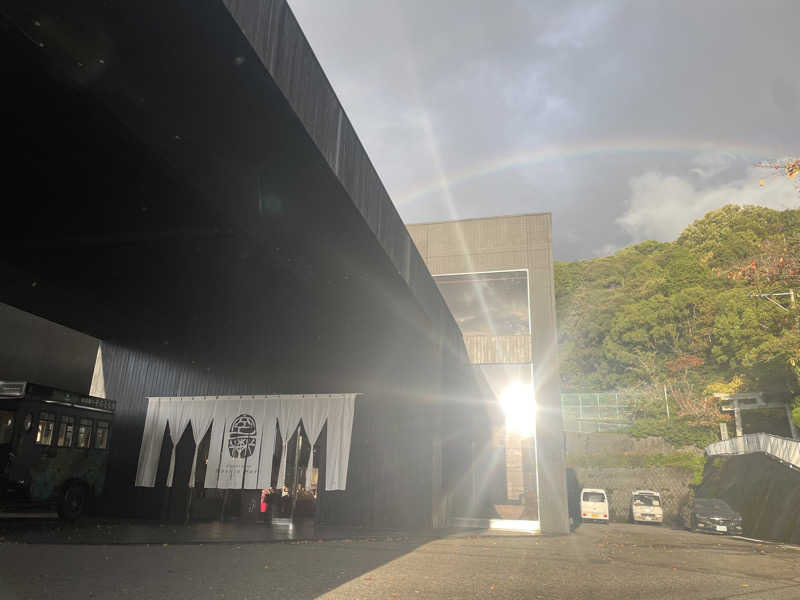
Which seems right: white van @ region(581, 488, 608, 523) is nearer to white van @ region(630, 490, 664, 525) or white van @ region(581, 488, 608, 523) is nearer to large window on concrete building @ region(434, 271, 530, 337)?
white van @ region(630, 490, 664, 525)

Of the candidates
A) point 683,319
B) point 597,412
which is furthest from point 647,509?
point 683,319

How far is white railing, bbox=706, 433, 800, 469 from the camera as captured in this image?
17531mm

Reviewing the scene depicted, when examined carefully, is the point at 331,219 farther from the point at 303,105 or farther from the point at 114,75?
the point at 114,75

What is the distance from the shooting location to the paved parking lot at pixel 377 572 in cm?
544

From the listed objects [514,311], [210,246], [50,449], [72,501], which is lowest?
[72,501]

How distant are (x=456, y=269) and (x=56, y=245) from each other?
11.7 meters

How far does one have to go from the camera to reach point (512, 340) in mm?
16422

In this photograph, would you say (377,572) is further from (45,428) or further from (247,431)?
(45,428)

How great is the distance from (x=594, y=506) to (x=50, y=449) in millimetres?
18315

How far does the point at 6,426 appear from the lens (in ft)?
34.6

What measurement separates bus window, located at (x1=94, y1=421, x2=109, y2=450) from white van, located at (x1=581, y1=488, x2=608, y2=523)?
666 inches

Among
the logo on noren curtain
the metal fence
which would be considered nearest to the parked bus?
the logo on noren curtain

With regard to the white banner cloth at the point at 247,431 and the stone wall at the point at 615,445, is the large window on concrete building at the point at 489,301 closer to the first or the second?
→ the white banner cloth at the point at 247,431

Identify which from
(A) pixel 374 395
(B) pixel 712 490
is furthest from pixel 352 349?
(B) pixel 712 490
